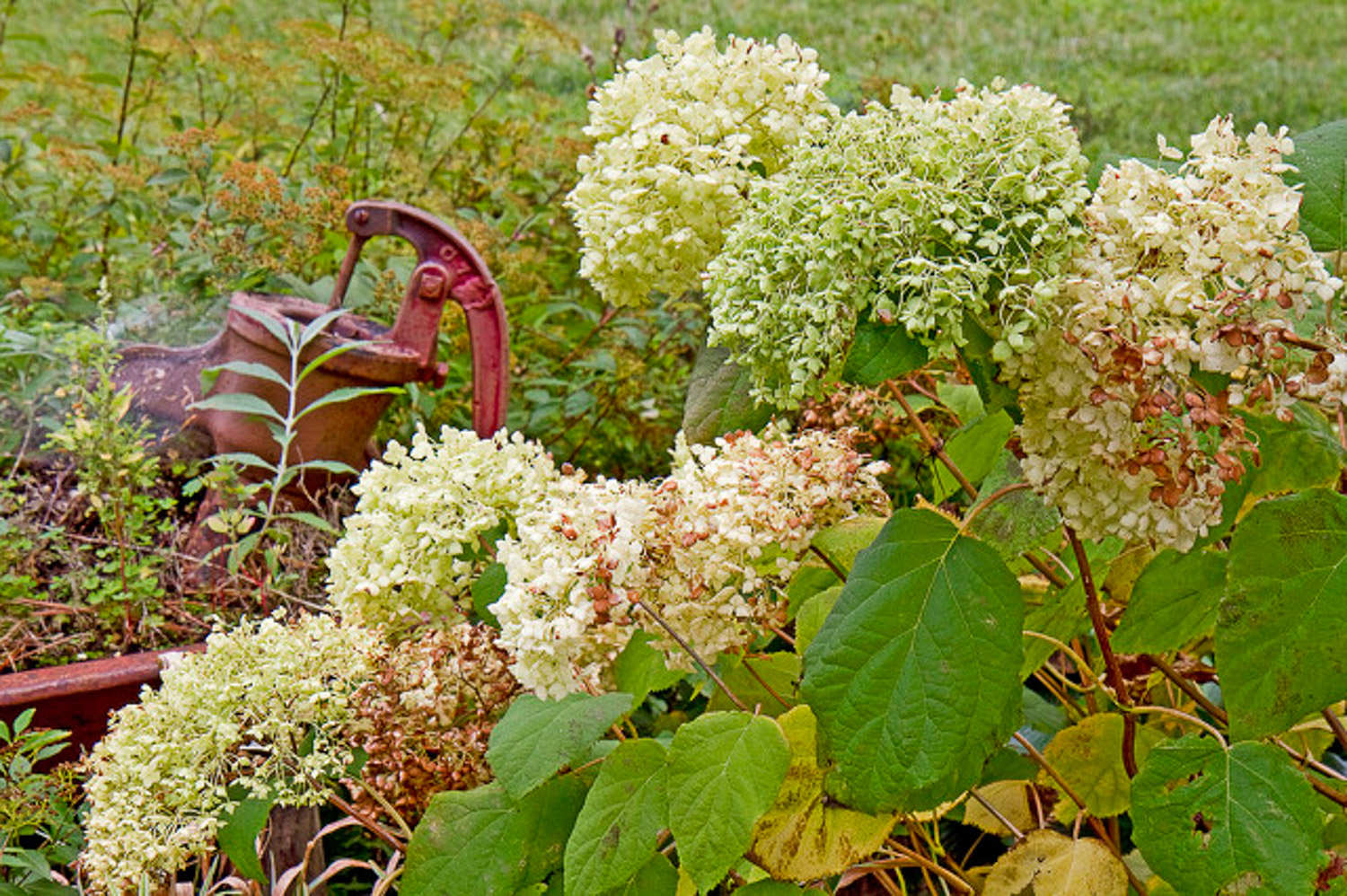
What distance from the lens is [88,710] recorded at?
59.9 inches

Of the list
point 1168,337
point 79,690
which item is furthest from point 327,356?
point 1168,337

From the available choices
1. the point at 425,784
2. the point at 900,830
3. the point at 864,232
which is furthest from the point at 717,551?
the point at 900,830

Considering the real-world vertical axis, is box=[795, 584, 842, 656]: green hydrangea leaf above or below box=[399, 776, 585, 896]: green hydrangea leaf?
above

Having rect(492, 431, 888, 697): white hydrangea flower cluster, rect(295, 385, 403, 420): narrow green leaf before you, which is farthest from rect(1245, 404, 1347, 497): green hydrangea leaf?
rect(295, 385, 403, 420): narrow green leaf

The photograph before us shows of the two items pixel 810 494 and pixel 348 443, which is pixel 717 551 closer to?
pixel 810 494

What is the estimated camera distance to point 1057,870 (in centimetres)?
111

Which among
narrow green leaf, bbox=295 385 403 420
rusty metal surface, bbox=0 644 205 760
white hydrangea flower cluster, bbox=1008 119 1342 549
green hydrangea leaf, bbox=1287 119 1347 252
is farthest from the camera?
narrow green leaf, bbox=295 385 403 420

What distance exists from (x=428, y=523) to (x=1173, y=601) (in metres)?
0.62

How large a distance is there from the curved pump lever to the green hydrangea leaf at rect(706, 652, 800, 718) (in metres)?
0.77

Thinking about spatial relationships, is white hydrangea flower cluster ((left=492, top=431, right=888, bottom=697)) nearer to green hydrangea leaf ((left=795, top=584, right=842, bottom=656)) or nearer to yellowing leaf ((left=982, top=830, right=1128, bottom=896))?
green hydrangea leaf ((left=795, top=584, right=842, bottom=656))

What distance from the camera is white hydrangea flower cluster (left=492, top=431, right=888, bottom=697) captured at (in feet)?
3.01

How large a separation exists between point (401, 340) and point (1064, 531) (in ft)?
3.28

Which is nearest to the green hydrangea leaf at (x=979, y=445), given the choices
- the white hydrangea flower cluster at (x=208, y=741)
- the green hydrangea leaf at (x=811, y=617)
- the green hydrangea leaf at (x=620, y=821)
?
the green hydrangea leaf at (x=811, y=617)

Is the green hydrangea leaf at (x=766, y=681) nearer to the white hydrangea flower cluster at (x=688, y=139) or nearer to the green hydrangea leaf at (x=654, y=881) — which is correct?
the green hydrangea leaf at (x=654, y=881)
